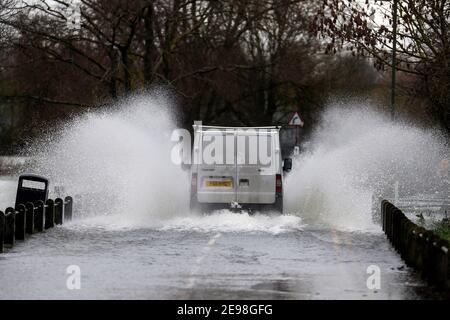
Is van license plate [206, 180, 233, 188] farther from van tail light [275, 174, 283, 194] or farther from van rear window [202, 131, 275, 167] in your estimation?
van tail light [275, 174, 283, 194]

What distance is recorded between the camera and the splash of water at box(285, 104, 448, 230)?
29.0 metres

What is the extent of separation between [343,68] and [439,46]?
47251 millimetres

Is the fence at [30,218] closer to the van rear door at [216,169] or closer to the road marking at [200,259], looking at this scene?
the van rear door at [216,169]

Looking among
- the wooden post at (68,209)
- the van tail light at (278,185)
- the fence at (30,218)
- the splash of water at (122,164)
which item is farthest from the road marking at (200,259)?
the splash of water at (122,164)

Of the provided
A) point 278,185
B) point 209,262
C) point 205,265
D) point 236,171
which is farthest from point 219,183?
point 205,265

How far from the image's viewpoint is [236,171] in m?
24.7

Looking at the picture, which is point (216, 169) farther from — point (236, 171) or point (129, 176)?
point (129, 176)

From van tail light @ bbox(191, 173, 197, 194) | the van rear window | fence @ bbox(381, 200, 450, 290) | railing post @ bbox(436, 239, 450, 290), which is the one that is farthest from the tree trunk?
railing post @ bbox(436, 239, 450, 290)

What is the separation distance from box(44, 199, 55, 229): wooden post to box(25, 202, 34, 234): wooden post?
4.29 ft

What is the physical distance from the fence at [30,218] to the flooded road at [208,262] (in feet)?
0.97

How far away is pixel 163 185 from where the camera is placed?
94.4 ft

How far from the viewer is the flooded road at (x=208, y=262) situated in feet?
44.3

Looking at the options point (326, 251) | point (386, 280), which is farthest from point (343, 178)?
point (386, 280)
